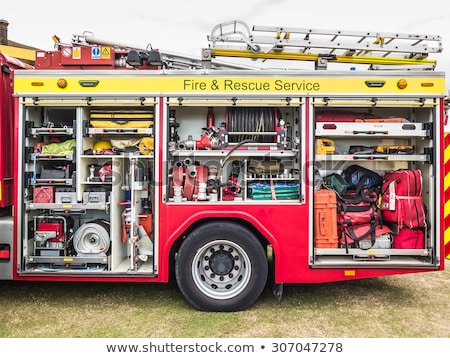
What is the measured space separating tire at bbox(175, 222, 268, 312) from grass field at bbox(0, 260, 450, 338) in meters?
0.17

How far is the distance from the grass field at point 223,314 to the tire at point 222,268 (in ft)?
0.55

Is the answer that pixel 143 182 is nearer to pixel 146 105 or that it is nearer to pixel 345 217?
pixel 146 105

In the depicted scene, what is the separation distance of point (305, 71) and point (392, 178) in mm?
1681

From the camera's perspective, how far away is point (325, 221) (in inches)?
169

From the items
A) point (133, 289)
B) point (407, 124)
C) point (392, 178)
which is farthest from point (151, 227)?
point (407, 124)

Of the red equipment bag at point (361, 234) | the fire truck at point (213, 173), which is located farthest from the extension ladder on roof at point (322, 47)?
the red equipment bag at point (361, 234)

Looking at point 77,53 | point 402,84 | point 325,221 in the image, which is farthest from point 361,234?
point 77,53

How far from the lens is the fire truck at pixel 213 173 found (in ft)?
14.0

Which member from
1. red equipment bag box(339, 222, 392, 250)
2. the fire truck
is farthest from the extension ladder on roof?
red equipment bag box(339, 222, 392, 250)

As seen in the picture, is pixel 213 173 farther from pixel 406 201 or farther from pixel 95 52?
pixel 406 201

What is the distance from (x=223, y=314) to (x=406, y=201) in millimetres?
2505

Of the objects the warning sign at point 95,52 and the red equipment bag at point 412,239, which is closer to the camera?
the red equipment bag at point 412,239

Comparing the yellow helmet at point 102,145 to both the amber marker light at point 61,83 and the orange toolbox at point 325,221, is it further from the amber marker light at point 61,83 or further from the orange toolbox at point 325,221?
the orange toolbox at point 325,221

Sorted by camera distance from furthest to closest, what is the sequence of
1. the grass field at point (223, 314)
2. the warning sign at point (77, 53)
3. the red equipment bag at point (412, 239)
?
the warning sign at point (77, 53)
the red equipment bag at point (412, 239)
the grass field at point (223, 314)
